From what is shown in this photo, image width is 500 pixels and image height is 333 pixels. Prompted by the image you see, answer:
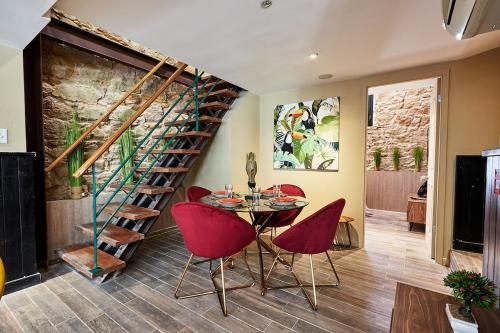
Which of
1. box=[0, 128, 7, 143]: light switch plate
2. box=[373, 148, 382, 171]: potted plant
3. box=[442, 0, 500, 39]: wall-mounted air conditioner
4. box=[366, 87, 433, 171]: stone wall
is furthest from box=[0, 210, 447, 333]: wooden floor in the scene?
box=[366, 87, 433, 171]: stone wall

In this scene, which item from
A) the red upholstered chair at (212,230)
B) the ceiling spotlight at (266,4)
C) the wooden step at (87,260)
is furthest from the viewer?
the wooden step at (87,260)

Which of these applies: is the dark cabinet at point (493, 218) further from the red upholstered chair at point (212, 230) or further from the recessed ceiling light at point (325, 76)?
the recessed ceiling light at point (325, 76)

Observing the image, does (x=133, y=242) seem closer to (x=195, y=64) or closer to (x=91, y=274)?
(x=91, y=274)

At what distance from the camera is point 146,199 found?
10.4ft

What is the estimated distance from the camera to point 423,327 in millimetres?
1045

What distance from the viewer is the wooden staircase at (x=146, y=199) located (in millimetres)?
2479

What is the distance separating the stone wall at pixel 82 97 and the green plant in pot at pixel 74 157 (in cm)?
7

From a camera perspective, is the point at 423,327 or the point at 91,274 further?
the point at 91,274

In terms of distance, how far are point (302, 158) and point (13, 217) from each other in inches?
139

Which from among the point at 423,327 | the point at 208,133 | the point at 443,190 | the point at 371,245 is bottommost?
the point at 371,245

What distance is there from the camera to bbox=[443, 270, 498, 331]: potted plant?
987 millimetres

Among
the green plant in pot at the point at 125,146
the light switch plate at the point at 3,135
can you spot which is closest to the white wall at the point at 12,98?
the light switch plate at the point at 3,135

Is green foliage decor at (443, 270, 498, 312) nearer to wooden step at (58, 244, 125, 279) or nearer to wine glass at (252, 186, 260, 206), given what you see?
wine glass at (252, 186, 260, 206)

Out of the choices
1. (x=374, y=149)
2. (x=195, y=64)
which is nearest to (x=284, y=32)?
(x=195, y=64)
